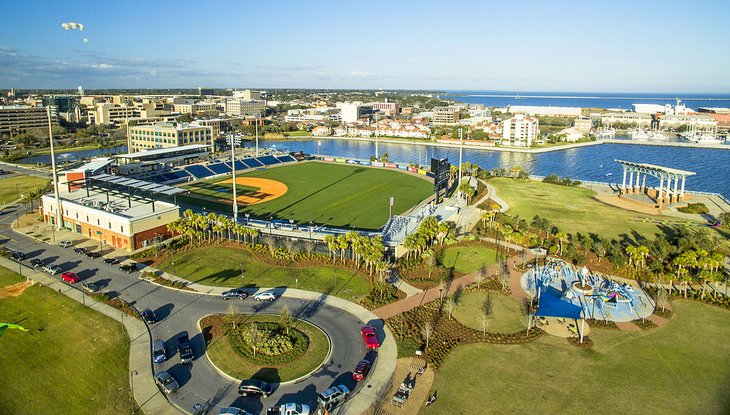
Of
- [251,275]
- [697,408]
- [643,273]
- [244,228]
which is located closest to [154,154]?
[244,228]

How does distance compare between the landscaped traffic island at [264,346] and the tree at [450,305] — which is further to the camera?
the tree at [450,305]

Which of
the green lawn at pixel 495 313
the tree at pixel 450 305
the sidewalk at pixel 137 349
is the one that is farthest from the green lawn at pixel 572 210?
the sidewalk at pixel 137 349

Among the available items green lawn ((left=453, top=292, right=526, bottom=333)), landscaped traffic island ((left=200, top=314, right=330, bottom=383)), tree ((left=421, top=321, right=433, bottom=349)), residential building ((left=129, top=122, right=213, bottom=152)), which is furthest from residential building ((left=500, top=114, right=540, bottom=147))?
landscaped traffic island ((left=200, top=314, right=330, bottom=383))

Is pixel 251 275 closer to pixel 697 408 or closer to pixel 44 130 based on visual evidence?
pixel 697 408

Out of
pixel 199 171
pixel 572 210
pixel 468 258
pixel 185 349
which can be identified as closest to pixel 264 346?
pixel 185 349

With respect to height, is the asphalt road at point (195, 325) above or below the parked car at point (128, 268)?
below

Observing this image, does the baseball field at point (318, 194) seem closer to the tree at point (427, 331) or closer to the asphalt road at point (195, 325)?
the asphalt road at point (195, 325)

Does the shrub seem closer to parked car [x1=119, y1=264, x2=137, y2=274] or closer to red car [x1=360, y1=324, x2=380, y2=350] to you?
red car [x1=360, y1=324, x2=380, y2=350]
